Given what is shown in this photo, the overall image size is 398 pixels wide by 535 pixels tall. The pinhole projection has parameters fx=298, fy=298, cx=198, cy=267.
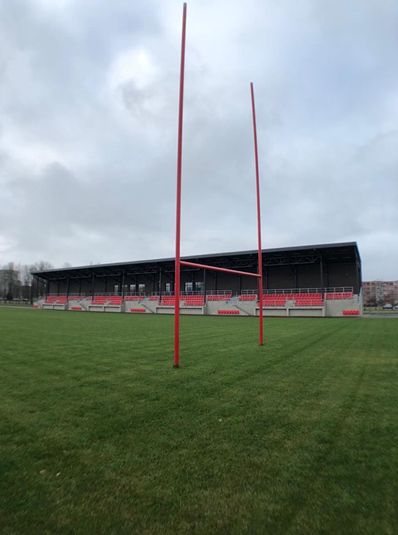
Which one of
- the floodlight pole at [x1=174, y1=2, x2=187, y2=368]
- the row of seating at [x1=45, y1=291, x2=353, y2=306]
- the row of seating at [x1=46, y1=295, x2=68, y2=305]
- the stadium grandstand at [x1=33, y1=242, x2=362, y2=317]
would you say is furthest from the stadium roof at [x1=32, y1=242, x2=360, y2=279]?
the floodlight pole at [x1=174, y1=2, x2=187, y2=368]

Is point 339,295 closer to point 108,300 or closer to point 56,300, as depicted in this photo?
point 108,300

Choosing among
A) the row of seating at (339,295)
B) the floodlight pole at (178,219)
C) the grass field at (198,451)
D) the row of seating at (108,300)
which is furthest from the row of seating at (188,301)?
the grass field at (198,451)

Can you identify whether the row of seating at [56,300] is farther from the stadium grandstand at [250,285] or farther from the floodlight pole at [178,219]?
the floodlight pole at [178,219]

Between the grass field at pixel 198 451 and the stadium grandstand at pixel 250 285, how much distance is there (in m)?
27.1

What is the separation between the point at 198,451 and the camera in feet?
8.71

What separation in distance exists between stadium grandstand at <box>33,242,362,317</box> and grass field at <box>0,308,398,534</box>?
88.8 ft

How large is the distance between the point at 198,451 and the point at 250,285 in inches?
1474

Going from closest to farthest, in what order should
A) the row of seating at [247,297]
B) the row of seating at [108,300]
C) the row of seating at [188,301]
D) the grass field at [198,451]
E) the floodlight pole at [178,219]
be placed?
1. the grass field at [198,451]
2. the floodlight pole at [178,219]
3. the row of seating at [247,297]
4. the row of seating at [188,301]
5. the row of seating at [108,300]

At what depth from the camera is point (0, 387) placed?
4.58m

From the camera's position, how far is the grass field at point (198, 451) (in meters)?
1.86

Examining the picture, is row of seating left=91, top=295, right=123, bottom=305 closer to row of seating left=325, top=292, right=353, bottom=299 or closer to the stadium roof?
the stadium roof

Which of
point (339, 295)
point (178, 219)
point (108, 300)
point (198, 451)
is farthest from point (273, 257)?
point (198, 451)

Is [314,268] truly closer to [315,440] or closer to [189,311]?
[189,311]

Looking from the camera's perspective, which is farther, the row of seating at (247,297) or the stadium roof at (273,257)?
the row of seating at (247,297)
